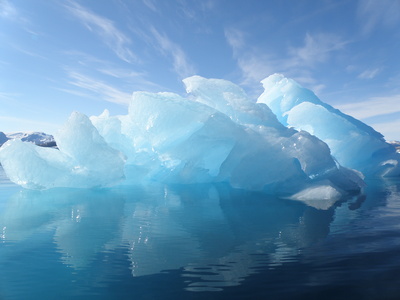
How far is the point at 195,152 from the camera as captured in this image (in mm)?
14312

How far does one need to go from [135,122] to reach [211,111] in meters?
4.68

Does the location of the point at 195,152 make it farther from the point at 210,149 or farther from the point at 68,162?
the point at 68,162

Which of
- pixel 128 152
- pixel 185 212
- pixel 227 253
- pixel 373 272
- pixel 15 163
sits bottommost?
pixel 373 272

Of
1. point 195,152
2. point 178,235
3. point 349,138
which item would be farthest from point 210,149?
point 178,235

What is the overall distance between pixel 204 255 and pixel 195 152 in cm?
1034

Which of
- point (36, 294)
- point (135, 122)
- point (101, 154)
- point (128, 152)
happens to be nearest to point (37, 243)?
point (36, 294)

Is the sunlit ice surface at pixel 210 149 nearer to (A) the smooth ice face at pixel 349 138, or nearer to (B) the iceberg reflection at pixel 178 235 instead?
(A) the smooth ice face at pixel 349 138

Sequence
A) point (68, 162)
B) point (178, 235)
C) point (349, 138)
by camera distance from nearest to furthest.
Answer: point (178, 235) < point (68, 162) < point (349, 138)

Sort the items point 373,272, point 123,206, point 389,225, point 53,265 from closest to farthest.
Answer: point 373,272
point 53,265
point 389,225
point 123,206

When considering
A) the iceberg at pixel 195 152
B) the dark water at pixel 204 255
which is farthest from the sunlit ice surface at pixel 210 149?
the dark water at pixel 204 255

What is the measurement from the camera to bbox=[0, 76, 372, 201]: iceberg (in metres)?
10.9

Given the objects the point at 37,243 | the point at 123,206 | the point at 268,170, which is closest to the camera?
the point at 37,243

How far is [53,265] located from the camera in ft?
12.4

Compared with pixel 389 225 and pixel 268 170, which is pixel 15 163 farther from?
pixel 389 225
